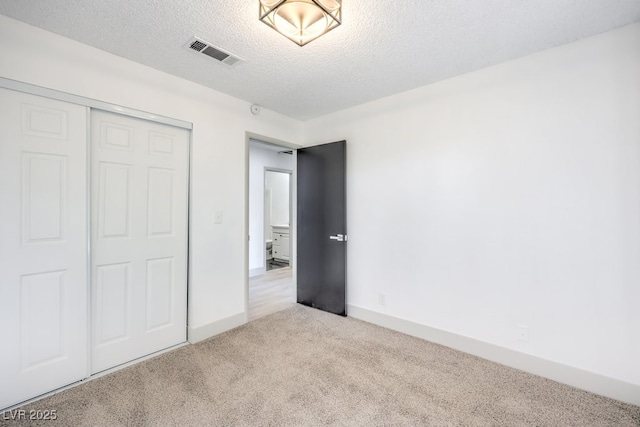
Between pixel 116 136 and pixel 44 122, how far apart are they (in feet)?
1.45

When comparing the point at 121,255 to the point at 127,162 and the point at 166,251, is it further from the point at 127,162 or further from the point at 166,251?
the point at 127,162

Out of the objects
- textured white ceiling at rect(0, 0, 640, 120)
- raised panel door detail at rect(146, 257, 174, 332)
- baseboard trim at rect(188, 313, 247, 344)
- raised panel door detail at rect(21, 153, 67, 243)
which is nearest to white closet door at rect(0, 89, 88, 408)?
raised panel door detail at rect(21, 153, 67, 243)

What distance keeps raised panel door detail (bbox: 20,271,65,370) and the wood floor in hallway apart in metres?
1.79

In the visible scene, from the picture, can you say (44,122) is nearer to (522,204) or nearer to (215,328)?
(215,328)

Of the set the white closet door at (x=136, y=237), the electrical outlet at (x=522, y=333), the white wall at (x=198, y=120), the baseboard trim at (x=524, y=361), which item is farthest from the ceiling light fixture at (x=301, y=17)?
the baseboard trim at (x=524, y=361)

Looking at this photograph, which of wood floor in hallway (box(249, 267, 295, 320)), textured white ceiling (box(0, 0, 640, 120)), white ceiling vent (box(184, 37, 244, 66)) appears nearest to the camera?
textured white ceiling (box(0, 0, 640, 120))

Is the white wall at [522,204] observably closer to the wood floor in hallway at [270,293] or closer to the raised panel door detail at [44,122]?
the wood floor in hallway at [270,293]

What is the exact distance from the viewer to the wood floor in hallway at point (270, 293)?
3713 millimetres

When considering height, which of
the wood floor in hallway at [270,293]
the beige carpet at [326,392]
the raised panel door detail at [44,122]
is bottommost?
the beige carpet at [326,392]

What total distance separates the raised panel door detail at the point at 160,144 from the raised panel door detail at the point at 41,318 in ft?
3.93

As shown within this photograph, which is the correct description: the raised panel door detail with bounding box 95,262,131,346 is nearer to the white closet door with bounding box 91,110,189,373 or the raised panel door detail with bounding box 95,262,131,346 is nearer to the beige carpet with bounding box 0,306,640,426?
the white closet door with bounding box 91,110,189,373

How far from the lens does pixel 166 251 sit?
2.64 m

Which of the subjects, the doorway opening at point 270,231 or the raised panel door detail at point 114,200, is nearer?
the raised panel door detail at point 114,200

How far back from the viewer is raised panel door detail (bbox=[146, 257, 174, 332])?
8.32 feet
